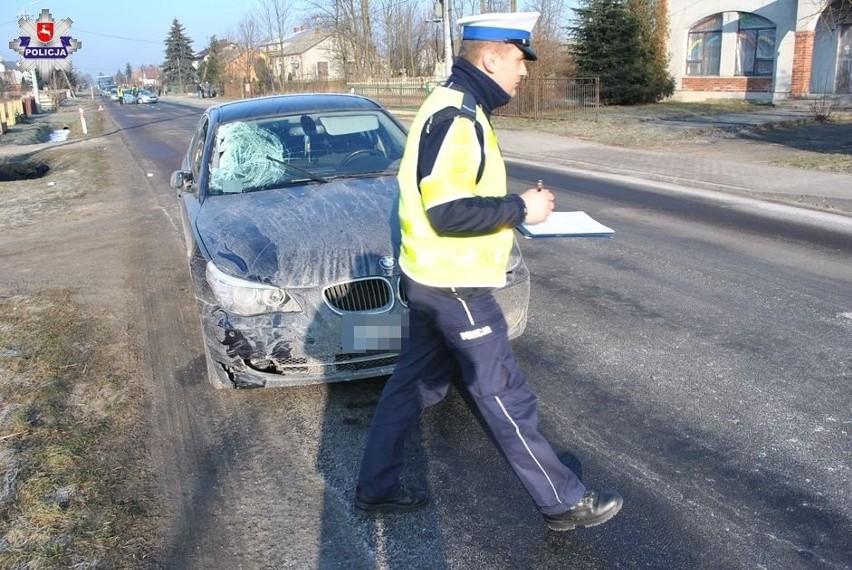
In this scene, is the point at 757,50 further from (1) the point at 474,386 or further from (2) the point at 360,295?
(1) the point at 474,386

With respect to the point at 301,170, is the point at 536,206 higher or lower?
higher

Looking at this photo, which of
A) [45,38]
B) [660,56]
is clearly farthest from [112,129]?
[660,56]

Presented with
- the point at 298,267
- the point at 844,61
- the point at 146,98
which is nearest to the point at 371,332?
the point at 298,267

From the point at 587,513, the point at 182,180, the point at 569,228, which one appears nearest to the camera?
the point at 587,513

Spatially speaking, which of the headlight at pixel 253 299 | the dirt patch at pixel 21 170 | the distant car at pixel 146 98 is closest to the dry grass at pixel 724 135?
the headlight at pixel 253 299

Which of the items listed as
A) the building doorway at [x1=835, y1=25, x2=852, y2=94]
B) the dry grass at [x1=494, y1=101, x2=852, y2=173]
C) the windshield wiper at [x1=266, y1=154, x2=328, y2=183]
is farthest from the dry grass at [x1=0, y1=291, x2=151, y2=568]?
the building doorway at [x1=835, y1=25, x2=852, y2=94]

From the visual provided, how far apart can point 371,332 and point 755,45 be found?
1286 inches

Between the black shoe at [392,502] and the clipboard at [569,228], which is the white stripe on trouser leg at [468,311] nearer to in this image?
the black shoe at [392,502]

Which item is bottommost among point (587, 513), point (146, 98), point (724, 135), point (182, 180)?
point (587, 513)

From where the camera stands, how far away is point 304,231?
437 centimetres

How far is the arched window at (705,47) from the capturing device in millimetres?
32562

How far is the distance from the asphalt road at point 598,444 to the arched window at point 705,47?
96.8 ft

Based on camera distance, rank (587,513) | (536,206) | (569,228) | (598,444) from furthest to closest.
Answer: (569,228) < (598,444) < (587,513) < (536,206)

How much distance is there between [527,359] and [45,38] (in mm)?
36477
